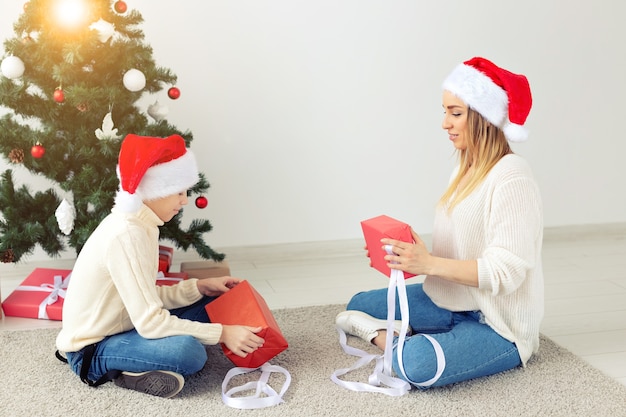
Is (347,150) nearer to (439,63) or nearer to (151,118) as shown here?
(439,63)

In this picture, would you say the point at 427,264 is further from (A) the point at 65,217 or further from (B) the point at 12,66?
(B) the point at 12,66

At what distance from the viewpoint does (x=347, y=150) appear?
10.7 ft

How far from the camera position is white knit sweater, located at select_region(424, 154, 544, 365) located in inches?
74.7

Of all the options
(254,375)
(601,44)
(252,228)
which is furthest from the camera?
(601,44)

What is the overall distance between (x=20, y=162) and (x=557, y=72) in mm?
2308

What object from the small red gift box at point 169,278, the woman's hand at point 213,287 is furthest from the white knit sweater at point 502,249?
the small red gift box at point 169,278

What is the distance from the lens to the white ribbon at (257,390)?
186 centimetres

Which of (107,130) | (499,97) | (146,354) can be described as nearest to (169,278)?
(107,130)

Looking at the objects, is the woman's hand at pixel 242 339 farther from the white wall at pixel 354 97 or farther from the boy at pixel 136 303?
the white wall at pixel 354 97

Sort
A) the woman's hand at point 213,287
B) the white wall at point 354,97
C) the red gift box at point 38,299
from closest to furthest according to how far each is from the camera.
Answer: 1. the woman's hand at point 213,287
2. the red gift box at point 38,299
3. the white wall at point 354,97

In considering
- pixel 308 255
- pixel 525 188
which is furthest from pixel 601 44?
pixel 525 188

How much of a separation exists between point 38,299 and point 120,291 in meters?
0.80

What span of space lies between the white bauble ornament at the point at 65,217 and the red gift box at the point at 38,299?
0.24 meters

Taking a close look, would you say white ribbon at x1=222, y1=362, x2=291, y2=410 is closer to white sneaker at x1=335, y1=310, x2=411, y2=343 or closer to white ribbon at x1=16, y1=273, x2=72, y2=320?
white sneaker at x1=335, y1=310, x2=411, y2=343
